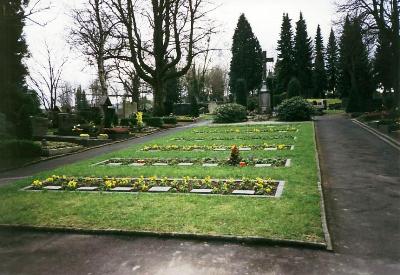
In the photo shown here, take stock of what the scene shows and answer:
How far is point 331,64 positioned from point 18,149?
73910mm

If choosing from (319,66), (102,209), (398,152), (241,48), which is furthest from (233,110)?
(319,66)

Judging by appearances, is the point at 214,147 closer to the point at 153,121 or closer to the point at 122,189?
the point at 122,189

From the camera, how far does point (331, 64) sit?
260 feet

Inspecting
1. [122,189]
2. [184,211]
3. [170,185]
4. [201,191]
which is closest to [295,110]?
[170,185]

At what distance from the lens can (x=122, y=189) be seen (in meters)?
9.48

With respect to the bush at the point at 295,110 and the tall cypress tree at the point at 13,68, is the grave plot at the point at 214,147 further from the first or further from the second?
the bush at the point at 295,110

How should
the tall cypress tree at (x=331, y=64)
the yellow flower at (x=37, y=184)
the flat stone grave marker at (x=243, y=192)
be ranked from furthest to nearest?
1. the tall cypress tree at (x=331, y=64)
2. the yellow flower at (x=37, y=184)
3. the flat stone grave marker at (x=243, y=192)

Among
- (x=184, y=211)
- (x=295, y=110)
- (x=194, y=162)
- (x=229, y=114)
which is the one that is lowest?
(x=184, y=211)

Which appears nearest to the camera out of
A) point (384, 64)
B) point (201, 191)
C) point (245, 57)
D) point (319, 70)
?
point (201, 191)

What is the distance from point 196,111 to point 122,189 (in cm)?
4118

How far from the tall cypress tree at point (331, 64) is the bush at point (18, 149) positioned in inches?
2822

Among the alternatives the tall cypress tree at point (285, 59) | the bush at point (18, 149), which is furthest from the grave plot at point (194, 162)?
the tall cypress tree at point (285, 59)

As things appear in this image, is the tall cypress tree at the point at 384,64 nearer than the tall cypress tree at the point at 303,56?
Yes

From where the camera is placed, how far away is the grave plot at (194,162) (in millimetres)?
12352
